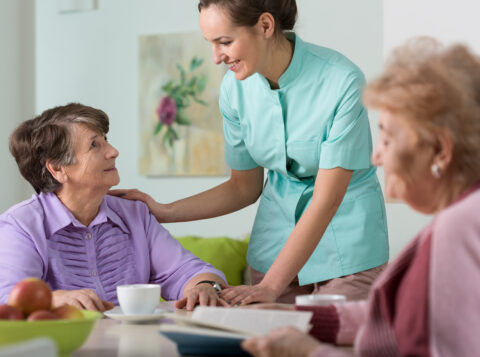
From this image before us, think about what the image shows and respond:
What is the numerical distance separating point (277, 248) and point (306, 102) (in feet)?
1.60

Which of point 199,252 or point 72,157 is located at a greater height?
point 72,157

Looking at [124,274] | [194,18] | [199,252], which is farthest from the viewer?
[194,18]

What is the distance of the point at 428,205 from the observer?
1175 millimetres

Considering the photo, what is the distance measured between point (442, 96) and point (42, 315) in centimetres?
76

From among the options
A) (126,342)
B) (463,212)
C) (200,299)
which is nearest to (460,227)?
(463,212)

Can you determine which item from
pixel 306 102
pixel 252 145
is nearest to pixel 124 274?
pixel 252 145

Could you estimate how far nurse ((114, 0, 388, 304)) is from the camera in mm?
1988

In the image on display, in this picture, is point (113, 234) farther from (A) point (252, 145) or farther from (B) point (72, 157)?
(A) point (252, 145)

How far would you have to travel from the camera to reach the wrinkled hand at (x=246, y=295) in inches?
69.3

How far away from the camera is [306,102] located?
2.17 meters

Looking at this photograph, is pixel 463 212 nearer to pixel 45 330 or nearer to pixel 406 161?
pixel 406 161

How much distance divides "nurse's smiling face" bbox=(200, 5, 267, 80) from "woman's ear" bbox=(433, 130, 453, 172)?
101cm

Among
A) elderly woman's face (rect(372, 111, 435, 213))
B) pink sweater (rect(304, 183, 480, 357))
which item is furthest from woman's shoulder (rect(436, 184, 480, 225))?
elderly woman's face (rect(372, 111, 435, 213))

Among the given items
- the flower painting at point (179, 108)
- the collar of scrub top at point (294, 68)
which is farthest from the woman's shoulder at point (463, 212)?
the flower painting at point (179, 108)
